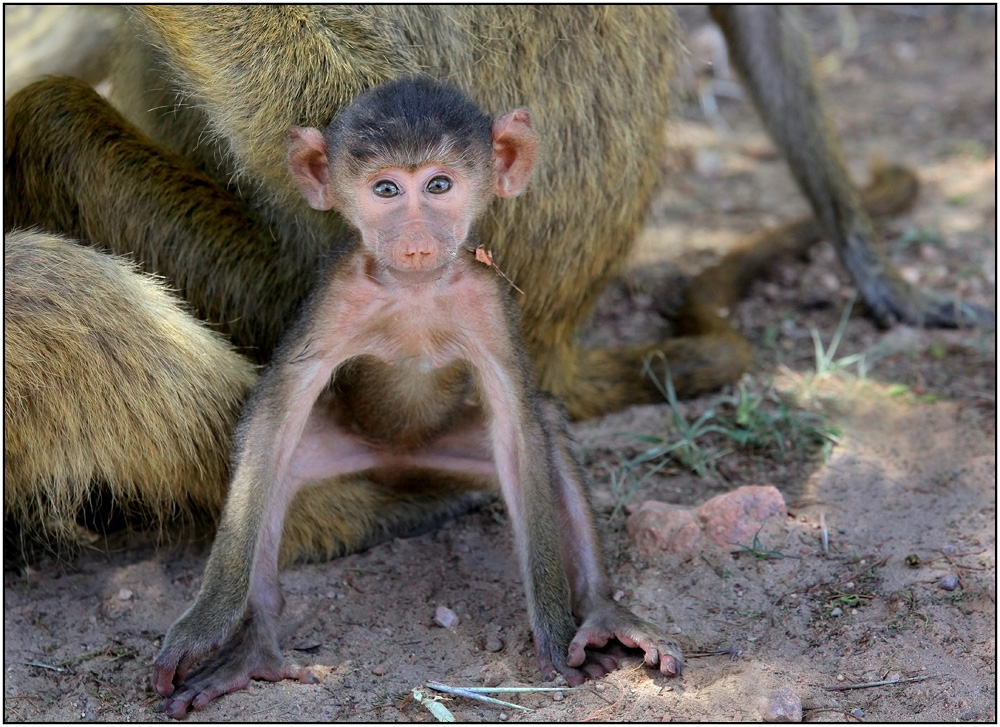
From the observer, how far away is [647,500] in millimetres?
3572

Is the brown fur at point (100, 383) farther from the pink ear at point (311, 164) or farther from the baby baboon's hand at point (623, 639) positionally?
the baby baboon's hand at point (623, 639)

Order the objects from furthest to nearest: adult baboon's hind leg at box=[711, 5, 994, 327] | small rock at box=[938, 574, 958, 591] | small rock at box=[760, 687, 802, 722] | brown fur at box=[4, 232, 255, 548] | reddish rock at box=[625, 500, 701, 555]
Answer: adult baboon's hind leg at box=[711, 5, 994, 327] < reddish rock at box=[625, 500, 701, 555] < small rock at box=[938, 574, 958, 591] < brown fur at box=[4, 232, 255, 548] < small rock at box=[760, 687, 802, 722]

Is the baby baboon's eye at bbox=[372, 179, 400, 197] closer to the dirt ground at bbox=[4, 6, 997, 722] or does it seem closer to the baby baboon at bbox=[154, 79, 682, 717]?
the baby baboon at bbox=[154, 79, 682, 717]

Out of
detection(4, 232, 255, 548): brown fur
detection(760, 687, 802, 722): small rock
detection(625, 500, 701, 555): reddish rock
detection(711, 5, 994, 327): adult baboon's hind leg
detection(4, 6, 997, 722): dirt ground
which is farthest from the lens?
detection(711, 5, 994, 327): adult baboon's hind leg

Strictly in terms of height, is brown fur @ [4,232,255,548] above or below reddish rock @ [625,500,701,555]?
above

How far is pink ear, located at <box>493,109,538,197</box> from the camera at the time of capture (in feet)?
9.12

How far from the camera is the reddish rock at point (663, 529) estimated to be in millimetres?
3232

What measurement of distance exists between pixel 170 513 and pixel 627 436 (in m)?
1.46

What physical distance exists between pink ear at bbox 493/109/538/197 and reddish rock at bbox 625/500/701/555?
3.25 ft

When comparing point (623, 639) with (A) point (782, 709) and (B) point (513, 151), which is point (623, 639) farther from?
(B) point (513, 151)

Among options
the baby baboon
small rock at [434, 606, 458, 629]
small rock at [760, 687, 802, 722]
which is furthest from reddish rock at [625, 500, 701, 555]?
small rock at [760, 687, 802, 722]

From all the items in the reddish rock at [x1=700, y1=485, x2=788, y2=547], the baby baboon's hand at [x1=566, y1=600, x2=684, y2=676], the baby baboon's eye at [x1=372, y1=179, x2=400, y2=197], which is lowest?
the baby baboon's hand at [x1=566, y1=600, x2=684, y2=676]

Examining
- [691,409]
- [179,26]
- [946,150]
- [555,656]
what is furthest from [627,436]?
[946,150]

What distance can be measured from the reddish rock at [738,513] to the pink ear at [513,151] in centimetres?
103
